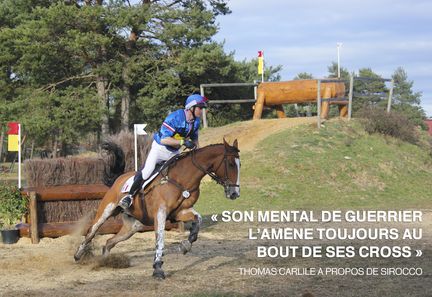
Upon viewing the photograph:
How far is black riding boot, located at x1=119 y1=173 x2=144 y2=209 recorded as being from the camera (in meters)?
9.89

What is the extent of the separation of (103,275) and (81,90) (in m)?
23.2

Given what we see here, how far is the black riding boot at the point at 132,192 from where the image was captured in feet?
32.4

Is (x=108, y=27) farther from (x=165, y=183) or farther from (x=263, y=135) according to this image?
(x=165, y=183)

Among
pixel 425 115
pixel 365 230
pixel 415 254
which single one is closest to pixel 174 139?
pixel 415 254

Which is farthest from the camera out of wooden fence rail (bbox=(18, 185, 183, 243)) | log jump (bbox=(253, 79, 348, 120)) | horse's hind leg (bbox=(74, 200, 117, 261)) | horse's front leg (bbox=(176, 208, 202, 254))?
log jump (bbox=(253, 79, 348, 120))

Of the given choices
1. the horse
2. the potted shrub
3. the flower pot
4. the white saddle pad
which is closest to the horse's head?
the horse

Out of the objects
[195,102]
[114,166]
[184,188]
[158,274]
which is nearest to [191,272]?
[158,274]

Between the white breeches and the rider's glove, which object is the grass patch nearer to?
the white breeches

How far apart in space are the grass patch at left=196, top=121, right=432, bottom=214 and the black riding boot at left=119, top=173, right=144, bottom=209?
8469 millimetres

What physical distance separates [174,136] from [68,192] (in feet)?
14.9

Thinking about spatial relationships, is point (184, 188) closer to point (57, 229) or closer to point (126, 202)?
point (126, 202)

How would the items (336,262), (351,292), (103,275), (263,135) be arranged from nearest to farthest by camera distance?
1. (351,292)
2. (103,275)
3. (336,262)
4. (263,135)

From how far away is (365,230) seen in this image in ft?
46.9

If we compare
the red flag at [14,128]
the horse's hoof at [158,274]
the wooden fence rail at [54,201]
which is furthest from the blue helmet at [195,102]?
the red flag at [14,128]
